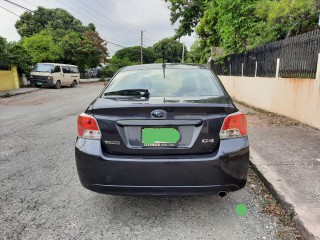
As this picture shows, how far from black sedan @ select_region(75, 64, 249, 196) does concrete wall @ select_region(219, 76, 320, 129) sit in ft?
15.7

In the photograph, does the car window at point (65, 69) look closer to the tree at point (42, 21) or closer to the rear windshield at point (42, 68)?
the rear windshield at point (42, 68)

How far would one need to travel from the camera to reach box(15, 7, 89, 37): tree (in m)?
39.6

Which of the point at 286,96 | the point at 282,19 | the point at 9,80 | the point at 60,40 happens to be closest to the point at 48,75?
the point at 9,80

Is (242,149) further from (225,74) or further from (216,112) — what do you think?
(225,74)

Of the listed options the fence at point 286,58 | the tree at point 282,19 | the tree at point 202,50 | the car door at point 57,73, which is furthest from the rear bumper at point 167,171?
the car door at point 57,73

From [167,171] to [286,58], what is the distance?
24.0ft

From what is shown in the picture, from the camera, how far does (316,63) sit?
6754 millimetres

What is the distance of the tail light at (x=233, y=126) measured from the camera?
8.70 feet

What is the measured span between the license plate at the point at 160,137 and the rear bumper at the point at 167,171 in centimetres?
12

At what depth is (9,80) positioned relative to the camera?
18.6m

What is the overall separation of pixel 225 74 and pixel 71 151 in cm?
1269

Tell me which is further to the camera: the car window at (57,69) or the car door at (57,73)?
the car window at (57,69)

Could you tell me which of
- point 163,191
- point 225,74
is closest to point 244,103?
point 225,74

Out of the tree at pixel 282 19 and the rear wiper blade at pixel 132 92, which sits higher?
the tree at pixel 282 19
